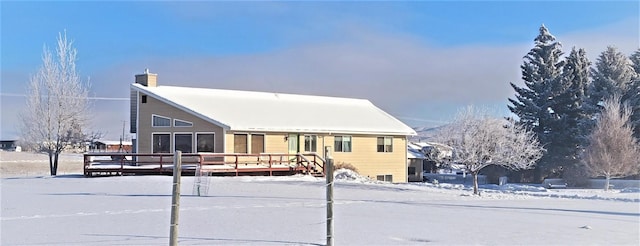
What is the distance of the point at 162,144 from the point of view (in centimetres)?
3192

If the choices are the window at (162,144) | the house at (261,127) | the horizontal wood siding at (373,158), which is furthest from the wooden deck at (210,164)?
the horizontal wood siding at (373,158)

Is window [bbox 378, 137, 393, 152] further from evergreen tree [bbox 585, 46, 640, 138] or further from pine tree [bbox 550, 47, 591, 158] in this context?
evergreen tree [bbox 585, 46, 640, 138]

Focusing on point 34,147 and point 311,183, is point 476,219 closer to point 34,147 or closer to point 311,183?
point 311,183

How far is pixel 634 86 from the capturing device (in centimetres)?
4197

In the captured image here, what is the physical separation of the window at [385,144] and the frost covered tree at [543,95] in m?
11.3

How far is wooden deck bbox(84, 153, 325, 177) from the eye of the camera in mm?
28219

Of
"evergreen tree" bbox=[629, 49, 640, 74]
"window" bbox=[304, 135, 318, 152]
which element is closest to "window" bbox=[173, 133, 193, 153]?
"window" bbox=[304, 135, 318, 152]

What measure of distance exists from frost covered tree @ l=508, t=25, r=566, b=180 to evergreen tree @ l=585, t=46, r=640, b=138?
2.54 m

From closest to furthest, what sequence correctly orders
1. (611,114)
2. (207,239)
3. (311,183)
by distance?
(207,239) → (311,183) → (611,114)

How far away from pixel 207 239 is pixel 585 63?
41992mm

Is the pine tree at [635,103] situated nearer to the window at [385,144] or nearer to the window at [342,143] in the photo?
the window at [385,144]

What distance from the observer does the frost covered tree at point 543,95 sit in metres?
44.2

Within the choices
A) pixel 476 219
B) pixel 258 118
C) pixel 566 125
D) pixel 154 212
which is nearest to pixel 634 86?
pixel 566 125

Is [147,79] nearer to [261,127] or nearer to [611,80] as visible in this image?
[261,127]
